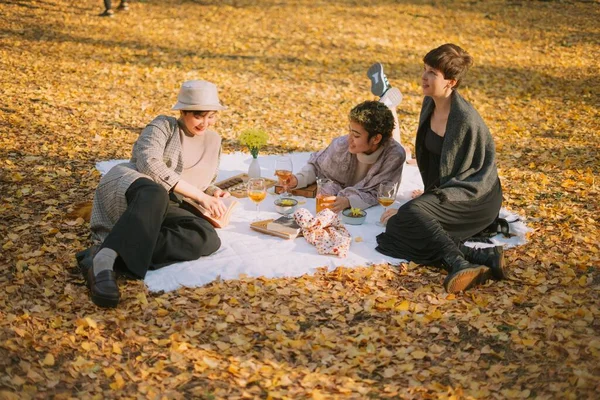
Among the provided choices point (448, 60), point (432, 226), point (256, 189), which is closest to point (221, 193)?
point (256, 189)

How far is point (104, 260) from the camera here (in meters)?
4.57

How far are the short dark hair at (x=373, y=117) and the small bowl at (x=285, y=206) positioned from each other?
94cm

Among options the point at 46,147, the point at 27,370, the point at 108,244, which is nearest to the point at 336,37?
the point at 46,147

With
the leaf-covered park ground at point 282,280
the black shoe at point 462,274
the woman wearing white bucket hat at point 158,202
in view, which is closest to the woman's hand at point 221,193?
the woman wearing white bucket hat at point 158,202

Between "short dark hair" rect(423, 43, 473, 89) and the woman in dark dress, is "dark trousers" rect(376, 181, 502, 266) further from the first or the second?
"short dark hair" rect(423, 43, 473, 89)

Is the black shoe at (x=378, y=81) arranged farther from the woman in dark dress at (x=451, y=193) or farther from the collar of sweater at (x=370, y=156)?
the woman in dark dress at (x=451, y=193)

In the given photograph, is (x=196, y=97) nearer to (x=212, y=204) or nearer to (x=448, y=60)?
(x=212, y=204)

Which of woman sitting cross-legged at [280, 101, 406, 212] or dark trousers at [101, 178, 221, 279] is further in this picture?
woman sitting cross-legged at [280, 101, 406, 212]

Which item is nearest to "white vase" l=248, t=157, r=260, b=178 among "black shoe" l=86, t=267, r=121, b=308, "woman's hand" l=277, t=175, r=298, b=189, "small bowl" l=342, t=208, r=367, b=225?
"woman's hand" l=277, t=175, r=298, b=189

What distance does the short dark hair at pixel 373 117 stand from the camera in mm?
5918

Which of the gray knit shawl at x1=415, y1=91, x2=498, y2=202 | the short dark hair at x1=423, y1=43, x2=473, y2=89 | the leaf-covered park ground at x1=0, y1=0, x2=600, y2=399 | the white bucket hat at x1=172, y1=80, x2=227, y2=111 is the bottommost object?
the leaf-covered park ground at x1=0, y1=0, x2=600, y2=399

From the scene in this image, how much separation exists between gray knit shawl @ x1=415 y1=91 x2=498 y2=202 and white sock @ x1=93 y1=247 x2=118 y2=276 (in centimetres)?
261

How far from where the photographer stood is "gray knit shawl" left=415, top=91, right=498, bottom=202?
547 centimetres

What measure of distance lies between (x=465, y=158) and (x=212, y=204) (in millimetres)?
2151
